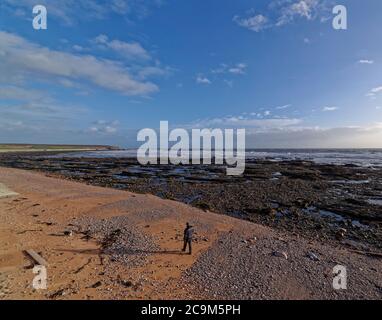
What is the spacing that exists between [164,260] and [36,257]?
450cm

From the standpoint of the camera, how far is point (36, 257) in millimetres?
8742

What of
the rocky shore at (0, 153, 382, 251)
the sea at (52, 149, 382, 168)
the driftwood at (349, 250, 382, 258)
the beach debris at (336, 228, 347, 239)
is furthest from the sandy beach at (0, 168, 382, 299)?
the sea at (52, 149, 382, 168)

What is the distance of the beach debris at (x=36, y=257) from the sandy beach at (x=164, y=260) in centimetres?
18

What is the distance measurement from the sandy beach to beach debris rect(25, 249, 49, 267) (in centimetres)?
18

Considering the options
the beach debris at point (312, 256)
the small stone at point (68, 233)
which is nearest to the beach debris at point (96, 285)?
the small stone at point (68, 233)

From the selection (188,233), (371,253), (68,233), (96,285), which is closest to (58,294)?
(96,285)

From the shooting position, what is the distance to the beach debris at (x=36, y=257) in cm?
843

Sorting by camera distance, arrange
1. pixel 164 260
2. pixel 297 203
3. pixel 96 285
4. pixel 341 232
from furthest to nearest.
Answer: pixel 297 203 < pixel 341 232 < pixel 164 260 < pixel 96 285

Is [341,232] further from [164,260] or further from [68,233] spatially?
[68,233]

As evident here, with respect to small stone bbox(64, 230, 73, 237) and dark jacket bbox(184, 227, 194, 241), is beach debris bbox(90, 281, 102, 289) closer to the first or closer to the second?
dark jacket bbox(184, 227, 194, 241)

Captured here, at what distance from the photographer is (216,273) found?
838 cm
